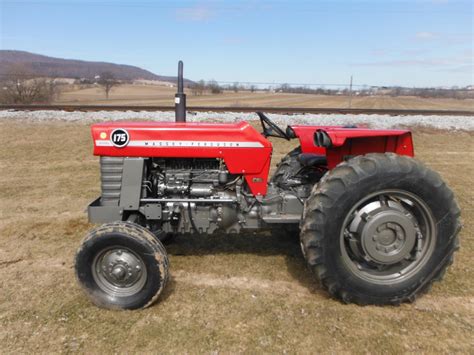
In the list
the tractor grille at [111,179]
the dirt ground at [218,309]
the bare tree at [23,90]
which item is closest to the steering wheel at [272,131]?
the dirt ground at [218,309]

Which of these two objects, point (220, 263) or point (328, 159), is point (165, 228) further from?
point (328, 159)

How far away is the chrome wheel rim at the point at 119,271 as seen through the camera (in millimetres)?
3037

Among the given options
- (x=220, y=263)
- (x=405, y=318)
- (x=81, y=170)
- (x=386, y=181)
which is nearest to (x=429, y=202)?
(x=386, y=181)

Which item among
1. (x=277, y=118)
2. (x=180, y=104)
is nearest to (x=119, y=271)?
(x=180, y=104)

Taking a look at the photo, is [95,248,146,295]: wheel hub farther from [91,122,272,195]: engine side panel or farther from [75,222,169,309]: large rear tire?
[91,122,272,195]: engine side panel

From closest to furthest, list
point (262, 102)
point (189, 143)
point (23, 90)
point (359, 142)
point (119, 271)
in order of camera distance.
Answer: point (119, 271) → point (189, 143) → point (359, 142) → point (23, 90) → point (262, 102)

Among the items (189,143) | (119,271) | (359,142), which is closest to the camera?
(119,271)

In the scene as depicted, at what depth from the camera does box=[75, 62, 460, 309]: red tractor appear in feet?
9.68

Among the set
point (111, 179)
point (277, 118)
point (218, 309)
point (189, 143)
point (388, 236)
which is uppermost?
point (189, 143)

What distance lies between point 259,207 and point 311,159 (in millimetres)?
787

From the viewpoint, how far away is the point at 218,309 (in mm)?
3104

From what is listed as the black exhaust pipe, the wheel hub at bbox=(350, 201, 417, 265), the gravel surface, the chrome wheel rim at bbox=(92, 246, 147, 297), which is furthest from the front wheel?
the gravel surface

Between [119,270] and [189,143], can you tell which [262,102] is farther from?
[119,270]

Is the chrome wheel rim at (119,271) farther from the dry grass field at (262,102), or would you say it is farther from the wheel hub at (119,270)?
the dry grass field at (262,102)
